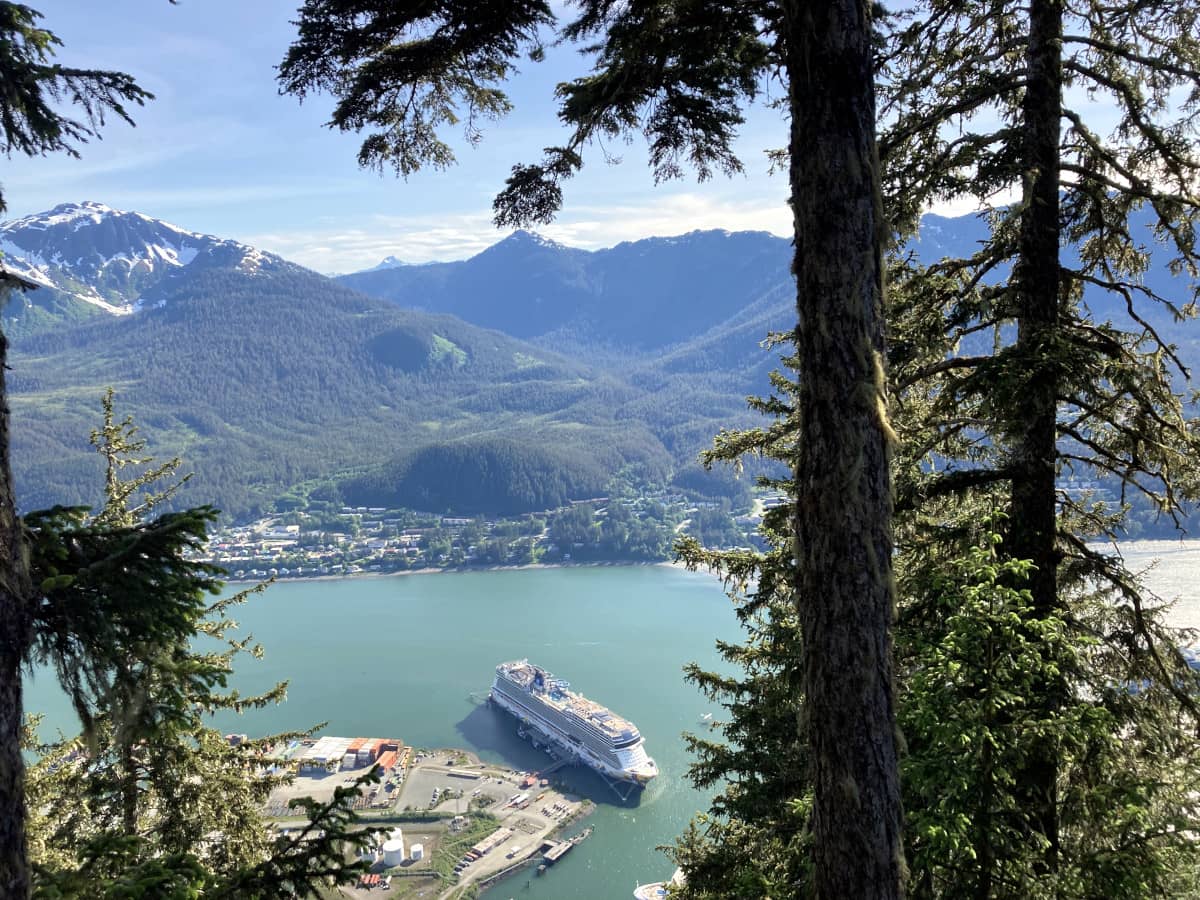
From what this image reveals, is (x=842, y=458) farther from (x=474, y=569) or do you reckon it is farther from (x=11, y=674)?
(x=474, y=569)

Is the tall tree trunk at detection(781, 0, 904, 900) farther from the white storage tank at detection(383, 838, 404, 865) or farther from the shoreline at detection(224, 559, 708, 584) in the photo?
the shoreline at detection(224, 559, 708, 584)

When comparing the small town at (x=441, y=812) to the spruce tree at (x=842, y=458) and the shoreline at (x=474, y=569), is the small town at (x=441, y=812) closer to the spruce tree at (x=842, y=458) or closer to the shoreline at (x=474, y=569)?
the spruce tree at (x=842, y=458)

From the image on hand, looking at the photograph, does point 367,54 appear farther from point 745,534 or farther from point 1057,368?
point 745,534

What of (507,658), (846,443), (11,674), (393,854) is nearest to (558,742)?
(393,854)

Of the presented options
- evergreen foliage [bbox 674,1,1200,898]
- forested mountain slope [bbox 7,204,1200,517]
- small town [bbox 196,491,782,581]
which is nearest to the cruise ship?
evergreen foliage [bbox 674,1,1200,898]

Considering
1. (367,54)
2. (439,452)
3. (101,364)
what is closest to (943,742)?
(367,54)

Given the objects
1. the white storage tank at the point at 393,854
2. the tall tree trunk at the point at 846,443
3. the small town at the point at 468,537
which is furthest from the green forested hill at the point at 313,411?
the tall tree trunk at the point at 846,443
